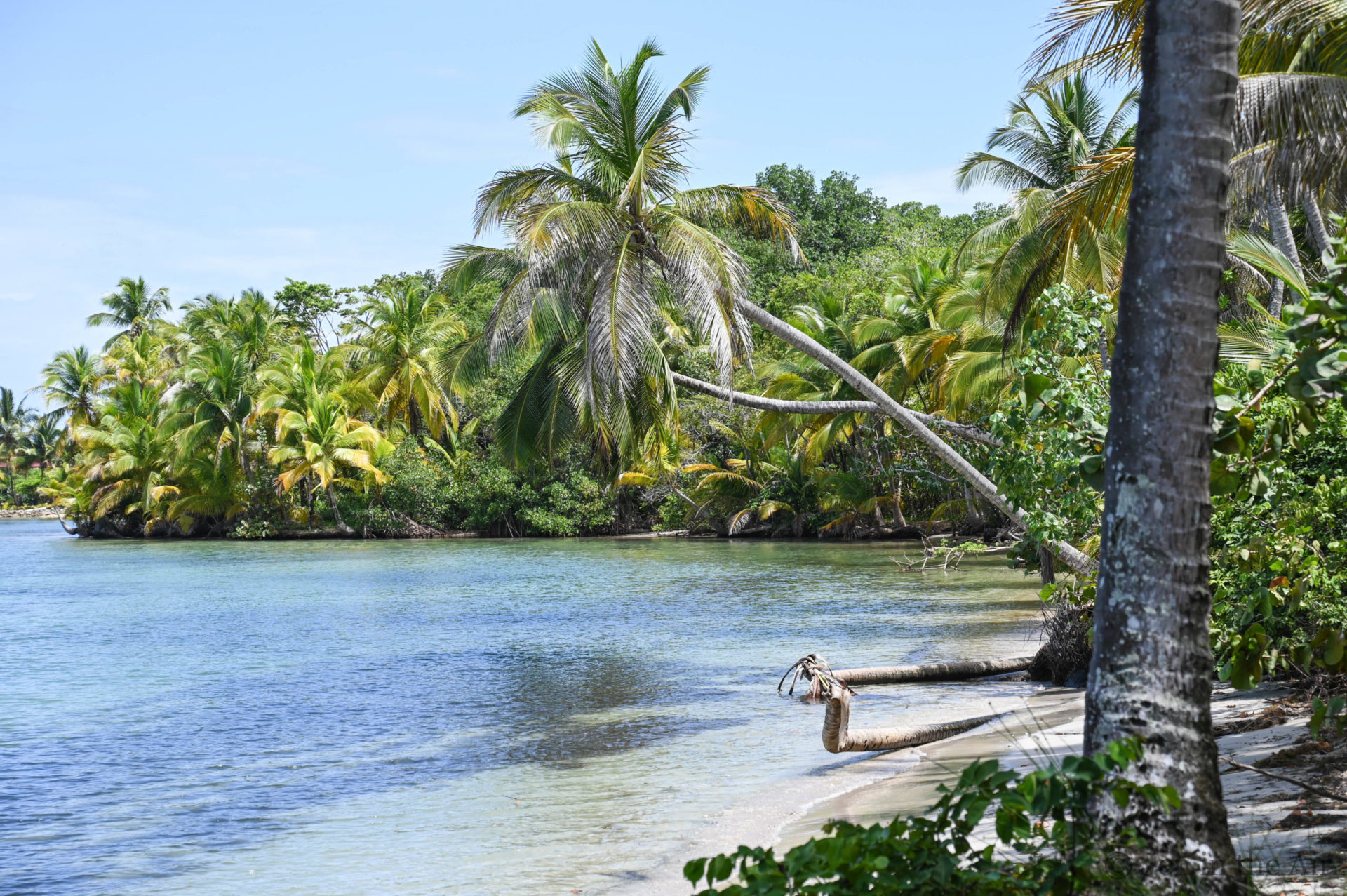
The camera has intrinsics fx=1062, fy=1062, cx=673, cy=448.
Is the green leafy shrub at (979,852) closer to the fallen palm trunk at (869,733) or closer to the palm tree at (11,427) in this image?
the fallen palm trunk at (869,733)

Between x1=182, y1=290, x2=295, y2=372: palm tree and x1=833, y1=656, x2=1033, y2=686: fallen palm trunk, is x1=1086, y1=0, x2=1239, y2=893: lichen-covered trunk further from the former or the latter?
x1=182, y1=290, x2=295, y2=372: palm tree

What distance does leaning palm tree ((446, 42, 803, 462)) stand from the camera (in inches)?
456

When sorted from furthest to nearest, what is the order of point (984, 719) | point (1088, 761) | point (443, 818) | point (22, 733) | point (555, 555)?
point (555, 555) → point (22, 733) → point (984, 719) → point (443, 818) → point (1088, 761)

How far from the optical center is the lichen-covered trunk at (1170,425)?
3.23 metres

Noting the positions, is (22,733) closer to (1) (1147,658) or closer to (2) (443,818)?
(2) (443,818)

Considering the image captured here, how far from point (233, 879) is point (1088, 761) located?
558 centimetres

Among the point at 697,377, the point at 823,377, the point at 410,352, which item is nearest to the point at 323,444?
the point at 410,352

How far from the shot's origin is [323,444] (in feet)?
137

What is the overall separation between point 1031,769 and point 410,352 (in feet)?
121

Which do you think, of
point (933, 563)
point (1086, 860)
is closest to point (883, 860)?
point (1086, 860)

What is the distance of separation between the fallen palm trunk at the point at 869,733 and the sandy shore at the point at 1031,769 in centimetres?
11

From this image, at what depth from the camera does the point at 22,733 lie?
36.0ft

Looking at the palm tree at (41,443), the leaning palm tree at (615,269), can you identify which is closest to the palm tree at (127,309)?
the palm tree at (41,443)

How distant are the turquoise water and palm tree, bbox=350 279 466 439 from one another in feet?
52.8
